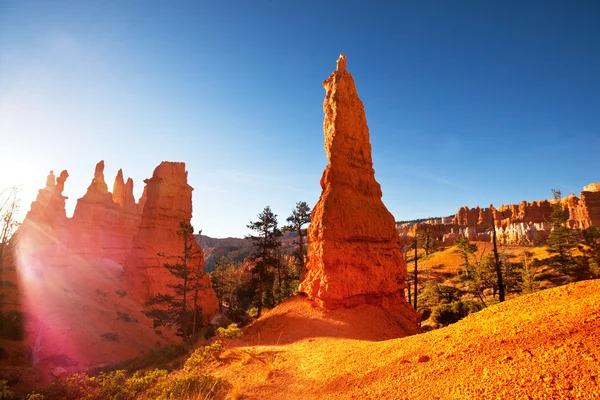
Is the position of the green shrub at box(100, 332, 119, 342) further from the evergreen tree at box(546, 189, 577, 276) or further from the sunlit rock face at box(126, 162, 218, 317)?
the evergreen tree at box(546, 189, 577, 276)

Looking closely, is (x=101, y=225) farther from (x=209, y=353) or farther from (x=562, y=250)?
(x=562, y=250)

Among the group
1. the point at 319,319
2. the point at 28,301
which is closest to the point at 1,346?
the point at 28,301

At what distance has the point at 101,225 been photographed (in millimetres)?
52438

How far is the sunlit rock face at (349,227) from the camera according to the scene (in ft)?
59.7

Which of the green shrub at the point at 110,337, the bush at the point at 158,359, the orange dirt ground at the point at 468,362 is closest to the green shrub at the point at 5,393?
the bush at the point at 158,359

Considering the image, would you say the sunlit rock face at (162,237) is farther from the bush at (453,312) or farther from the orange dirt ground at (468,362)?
the orange dirt ground at (468,362)

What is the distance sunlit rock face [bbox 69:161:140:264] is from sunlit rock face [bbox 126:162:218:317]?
17233 mm

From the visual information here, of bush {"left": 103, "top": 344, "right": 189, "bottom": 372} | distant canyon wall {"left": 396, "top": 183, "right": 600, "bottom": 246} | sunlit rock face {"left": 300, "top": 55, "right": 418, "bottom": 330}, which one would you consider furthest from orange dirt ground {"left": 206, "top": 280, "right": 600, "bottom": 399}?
distant canyon wall {"left": 396, "top": 183, "right": 600, "bottom": 246}

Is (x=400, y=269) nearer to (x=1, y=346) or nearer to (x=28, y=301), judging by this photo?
(x=1, y=346)

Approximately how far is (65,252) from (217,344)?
43.9 m

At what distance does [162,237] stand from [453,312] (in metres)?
Result: 34.7

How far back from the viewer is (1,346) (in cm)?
1881

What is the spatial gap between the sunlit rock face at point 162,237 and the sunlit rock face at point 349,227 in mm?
22194

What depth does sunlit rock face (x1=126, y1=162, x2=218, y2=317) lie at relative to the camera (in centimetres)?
3678
